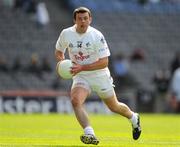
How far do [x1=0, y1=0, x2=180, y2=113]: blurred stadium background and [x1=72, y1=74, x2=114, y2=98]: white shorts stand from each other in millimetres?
18281

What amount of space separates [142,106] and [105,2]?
31.5 ft

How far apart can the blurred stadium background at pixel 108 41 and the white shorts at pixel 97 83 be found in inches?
720

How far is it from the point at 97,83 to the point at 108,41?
90.6ft

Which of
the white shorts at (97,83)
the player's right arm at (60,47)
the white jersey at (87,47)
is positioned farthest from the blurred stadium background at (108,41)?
the white jersey at (87,47)

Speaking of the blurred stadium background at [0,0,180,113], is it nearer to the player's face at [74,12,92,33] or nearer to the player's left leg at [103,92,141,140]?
the player's left leg at [103,92,141,140]

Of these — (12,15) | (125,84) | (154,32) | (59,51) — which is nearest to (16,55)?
(12,15)

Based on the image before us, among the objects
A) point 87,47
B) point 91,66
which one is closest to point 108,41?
point 87,47

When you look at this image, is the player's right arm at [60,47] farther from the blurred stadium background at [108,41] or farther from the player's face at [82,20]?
the blurred stadium background at [108,41]

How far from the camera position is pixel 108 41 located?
4244cm

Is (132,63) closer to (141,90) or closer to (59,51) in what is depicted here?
(141,90)

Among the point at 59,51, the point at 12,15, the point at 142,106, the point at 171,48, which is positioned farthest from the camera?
the point at 171,48

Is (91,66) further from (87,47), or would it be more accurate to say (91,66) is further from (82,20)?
(82,20)

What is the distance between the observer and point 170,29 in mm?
45125

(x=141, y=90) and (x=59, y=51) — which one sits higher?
(x=59, y=51)
